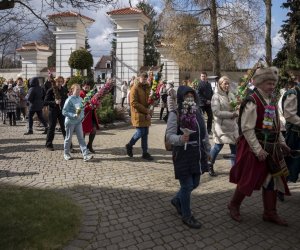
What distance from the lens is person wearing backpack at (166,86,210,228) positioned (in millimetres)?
4820

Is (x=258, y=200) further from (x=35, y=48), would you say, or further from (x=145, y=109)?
(x=35, y=48)

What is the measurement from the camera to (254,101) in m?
4.96

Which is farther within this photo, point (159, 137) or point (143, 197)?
point (159, 137)

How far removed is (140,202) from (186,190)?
119 cm

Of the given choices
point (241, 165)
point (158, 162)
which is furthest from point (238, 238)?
point (158, 162)

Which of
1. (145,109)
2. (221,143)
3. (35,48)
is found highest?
(35,48)

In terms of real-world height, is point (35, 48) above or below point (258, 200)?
above

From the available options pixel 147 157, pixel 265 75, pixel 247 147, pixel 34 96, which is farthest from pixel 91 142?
pixel 265 75

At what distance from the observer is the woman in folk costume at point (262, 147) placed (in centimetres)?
493

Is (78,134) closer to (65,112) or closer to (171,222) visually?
(65,112)

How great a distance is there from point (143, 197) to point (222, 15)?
16160 mm

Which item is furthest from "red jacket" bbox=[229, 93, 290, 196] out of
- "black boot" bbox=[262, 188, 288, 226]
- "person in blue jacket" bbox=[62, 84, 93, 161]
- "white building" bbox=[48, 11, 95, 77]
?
"white building" bbox=[48, 11, 95, 77]

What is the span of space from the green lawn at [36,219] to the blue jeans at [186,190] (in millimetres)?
1330

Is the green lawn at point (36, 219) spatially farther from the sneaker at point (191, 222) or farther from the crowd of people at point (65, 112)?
the crowd of people at point (65, 112)
